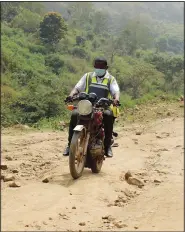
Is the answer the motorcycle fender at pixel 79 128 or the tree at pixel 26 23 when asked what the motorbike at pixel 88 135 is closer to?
the motorcycle fender at pixel 79 128

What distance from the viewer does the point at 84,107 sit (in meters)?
5.02

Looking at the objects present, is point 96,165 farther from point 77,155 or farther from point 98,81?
point 98,81

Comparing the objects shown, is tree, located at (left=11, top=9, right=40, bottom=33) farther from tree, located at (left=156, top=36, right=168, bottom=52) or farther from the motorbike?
the motorbike

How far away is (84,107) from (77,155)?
610 mm

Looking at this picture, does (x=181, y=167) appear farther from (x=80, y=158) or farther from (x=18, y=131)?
(x=18, y=131)

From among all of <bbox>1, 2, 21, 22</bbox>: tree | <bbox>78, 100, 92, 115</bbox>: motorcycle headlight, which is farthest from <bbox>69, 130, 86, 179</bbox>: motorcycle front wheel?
<bbox>1, 2, 21, 22</bbox>: tree

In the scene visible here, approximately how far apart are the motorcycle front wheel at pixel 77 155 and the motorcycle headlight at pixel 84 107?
253mm

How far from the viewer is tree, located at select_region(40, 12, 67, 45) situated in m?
33.6

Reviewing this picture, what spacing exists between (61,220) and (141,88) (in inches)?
844

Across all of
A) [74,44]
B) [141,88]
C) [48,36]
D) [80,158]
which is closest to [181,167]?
[80,158]

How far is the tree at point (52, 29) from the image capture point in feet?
110

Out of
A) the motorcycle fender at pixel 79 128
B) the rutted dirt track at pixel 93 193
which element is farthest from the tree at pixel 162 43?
the motorcycle fender at pixel 79 128

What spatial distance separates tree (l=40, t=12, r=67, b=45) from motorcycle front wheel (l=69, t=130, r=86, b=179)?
2967 cm

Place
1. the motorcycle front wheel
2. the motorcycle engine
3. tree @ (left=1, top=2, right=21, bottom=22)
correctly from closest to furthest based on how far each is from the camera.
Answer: the motorcycle front wheel < the motorcycle engine < tree @ (left=1, top=2, right=21, bottom=22)
